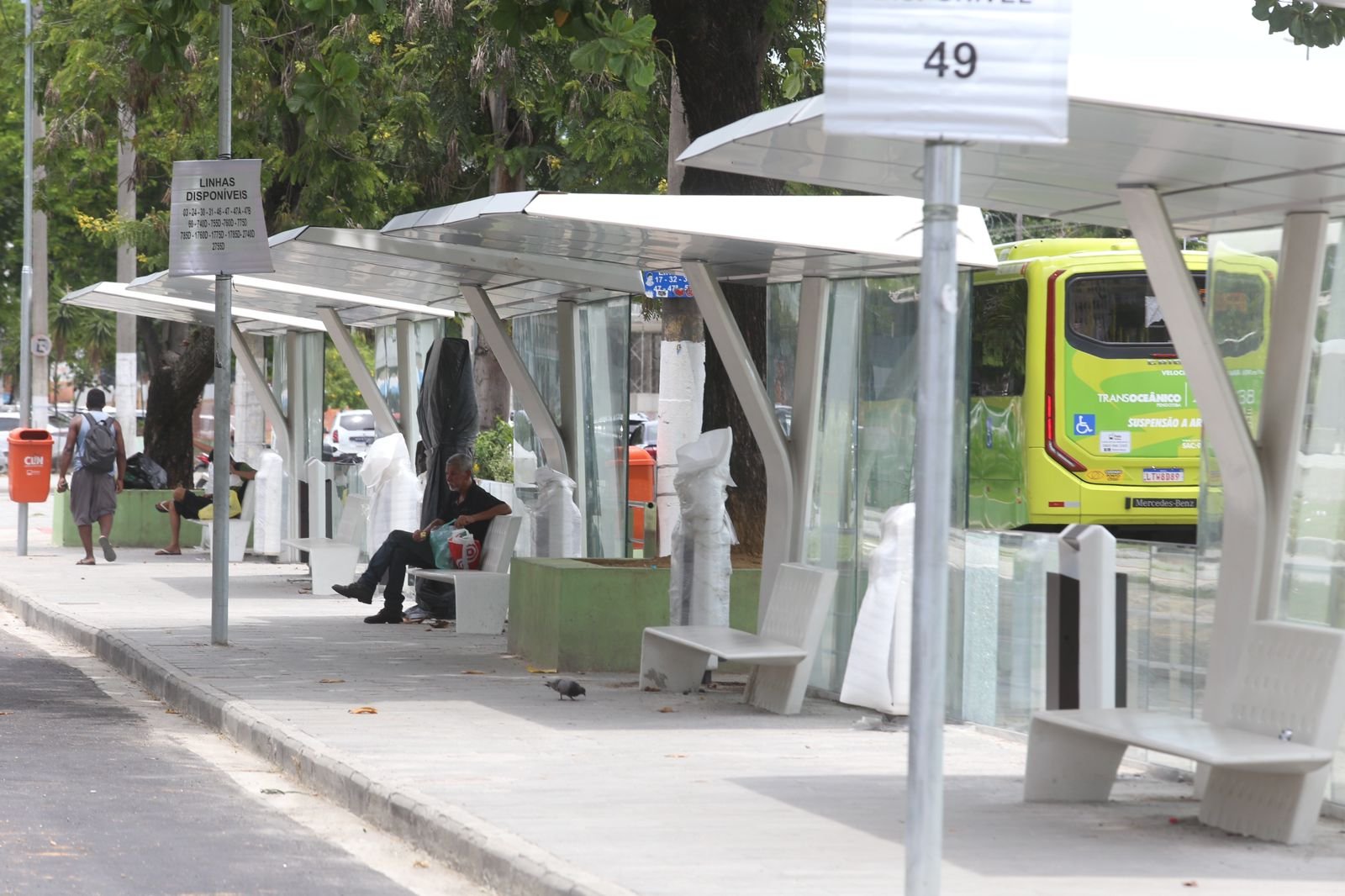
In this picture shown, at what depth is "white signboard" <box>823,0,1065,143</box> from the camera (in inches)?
175

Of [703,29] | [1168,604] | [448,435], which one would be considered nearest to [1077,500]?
[448,435]

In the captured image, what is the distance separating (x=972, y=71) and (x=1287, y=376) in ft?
10.9

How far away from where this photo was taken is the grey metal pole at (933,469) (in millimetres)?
4438

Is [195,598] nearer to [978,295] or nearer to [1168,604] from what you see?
[978,295]

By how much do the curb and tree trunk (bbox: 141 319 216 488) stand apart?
510 inches

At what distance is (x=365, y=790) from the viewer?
7805mm

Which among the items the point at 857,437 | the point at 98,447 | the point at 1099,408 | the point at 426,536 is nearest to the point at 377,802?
the point at 857,437

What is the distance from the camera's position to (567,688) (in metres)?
10.1

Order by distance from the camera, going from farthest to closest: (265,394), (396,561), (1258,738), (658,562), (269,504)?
(265,394)
(269,504)
(396,561)
(658,562)
(1258,738)

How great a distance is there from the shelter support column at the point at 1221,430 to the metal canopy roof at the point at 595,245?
2.96 feet

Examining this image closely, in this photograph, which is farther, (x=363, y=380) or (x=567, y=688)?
(x=363, y=380)

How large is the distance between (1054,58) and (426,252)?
28.3ft

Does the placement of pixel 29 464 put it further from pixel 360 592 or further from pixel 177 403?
pixel 360 592

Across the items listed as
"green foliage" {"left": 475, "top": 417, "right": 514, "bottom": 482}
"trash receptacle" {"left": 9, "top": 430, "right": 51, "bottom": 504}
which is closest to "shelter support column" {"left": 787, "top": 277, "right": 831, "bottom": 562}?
"trash receptacle" {"left": 9, "top": 430, "right": 51, "bottom": 504}
